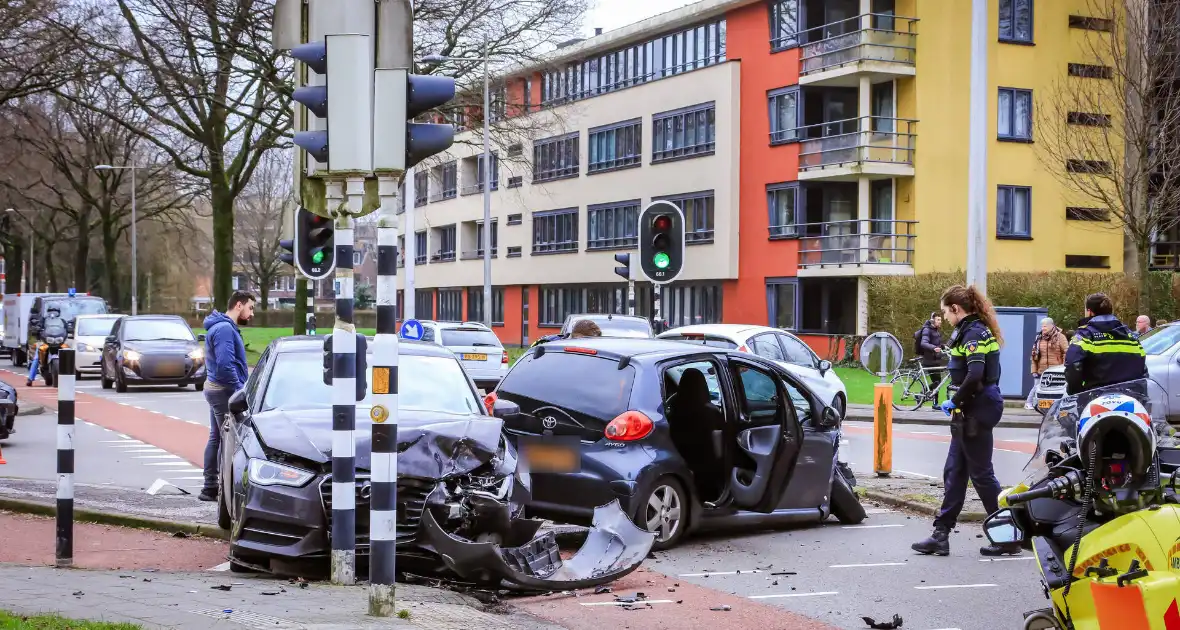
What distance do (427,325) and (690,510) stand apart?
69.2ft

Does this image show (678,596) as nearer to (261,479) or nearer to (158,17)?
(261,479)

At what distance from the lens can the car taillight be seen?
376 inches

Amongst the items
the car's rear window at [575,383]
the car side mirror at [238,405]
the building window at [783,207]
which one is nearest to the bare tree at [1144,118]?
the building window at [783,207]

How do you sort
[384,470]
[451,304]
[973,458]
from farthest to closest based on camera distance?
[451,304]
[973,458]
[384,470]

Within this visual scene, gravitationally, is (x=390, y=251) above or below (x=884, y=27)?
below

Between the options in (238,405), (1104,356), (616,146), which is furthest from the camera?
(616,146)

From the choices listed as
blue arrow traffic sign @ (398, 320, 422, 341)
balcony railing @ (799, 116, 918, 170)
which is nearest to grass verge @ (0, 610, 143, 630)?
blue arrow traffic sign @ (398, 320, 422, 341)

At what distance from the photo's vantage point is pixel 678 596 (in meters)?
7.97

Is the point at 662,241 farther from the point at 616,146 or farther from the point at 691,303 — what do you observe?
the point at 616,146

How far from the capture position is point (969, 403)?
962 cm

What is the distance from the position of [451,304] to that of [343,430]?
207ft

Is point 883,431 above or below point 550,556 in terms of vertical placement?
above

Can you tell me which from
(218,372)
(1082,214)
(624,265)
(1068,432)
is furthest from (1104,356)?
(1082,214)

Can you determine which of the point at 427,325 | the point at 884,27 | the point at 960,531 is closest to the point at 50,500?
the point at 960,531
